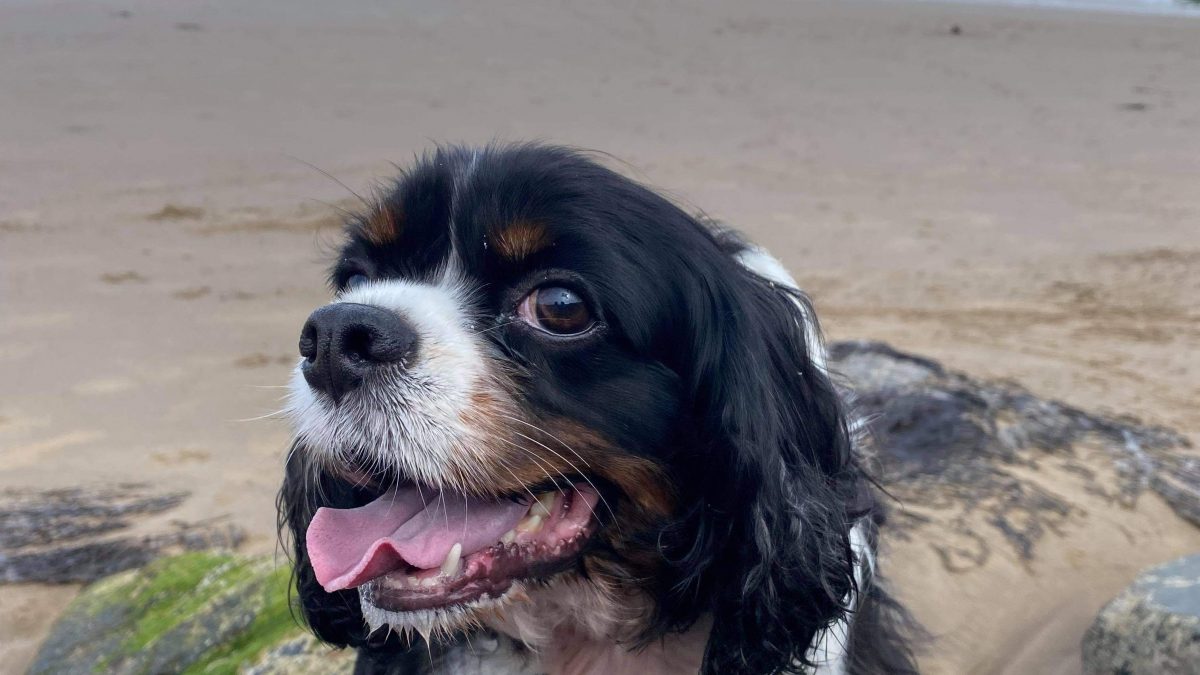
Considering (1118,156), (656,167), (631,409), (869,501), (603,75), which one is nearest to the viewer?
(631,409)

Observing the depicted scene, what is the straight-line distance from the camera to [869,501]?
2820 millimetres

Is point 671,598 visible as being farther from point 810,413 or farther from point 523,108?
point 523,108

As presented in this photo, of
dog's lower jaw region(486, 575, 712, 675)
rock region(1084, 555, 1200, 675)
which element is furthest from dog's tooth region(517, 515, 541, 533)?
rock region(1084, 555, 1200, 675)

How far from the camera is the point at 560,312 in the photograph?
2.23 metres

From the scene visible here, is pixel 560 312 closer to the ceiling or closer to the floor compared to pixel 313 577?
closer to the ceiling

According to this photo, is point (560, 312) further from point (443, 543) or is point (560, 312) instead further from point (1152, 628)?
point (1152, 628)

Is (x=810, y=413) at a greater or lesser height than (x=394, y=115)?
greater

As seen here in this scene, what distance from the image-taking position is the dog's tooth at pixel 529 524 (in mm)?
2281

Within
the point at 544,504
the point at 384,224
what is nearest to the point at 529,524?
the point at 544,504

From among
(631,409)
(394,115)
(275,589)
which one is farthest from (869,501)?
(394,115)

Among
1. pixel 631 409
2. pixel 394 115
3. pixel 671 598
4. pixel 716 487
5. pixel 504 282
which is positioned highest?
pixel 504 282

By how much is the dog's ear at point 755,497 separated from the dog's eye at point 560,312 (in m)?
0.25

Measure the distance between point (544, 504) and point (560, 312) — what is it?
40 centimetres

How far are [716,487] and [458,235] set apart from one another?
2.45 ft
